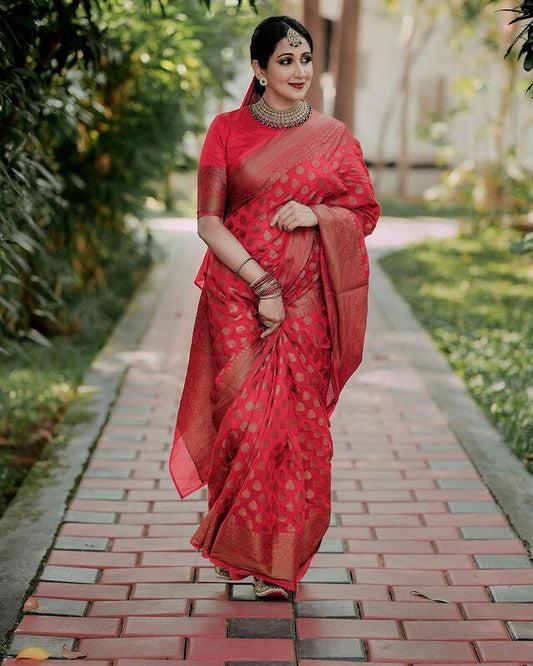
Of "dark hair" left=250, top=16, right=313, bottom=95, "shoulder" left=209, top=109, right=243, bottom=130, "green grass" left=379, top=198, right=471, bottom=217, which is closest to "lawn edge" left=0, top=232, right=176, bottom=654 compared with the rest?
"shoulder" left=209, top=109, right=243, bottom=130

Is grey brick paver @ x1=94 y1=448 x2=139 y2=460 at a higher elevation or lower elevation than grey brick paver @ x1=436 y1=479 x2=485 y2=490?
lower

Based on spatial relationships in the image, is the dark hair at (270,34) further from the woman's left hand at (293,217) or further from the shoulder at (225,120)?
the woman's left hand at (293,217)

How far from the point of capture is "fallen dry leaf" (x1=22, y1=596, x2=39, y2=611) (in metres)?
3.32

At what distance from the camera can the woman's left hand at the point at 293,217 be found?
3.21 meters

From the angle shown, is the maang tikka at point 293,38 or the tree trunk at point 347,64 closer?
the maang tikka at point 293,38

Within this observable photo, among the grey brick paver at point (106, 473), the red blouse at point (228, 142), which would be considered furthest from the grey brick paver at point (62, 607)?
the red blouse at point (228, 142)

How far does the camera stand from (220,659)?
3.05 metres

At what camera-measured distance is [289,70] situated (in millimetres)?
3197

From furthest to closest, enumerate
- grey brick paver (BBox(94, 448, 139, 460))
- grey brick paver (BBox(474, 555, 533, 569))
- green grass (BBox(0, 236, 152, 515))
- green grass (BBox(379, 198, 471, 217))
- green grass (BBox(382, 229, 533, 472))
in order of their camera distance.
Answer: green grass (BBox(379, 198, 471, 217)), green grass (BBox(382, 229, 533, 472)), green grass (BBox(0, 236, 152, 515)), grey brick paver (BBox(94, 448, 139, 460)), grey brick paver (BBox(474, 555, 533, 569))

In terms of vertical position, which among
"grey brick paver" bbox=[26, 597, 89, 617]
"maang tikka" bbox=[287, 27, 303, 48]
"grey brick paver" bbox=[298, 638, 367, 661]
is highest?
"maang tikka" bbox=[287, 27, 303, 48]

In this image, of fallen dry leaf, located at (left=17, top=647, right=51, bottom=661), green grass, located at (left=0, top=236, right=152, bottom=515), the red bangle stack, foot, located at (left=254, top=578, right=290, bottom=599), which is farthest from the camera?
green grass, located at (left=0, top=236, right=152, bottom=515)

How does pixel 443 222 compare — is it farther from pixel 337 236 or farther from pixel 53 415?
pixel 337 236

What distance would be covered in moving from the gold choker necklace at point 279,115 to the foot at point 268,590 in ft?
5.06

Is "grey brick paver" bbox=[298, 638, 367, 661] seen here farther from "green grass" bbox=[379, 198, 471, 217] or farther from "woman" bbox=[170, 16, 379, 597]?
"green grass" bbox=[379, 198, 471, 217]
